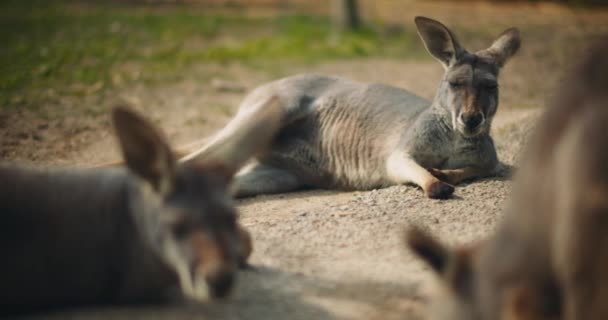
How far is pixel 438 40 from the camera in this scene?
754 cm

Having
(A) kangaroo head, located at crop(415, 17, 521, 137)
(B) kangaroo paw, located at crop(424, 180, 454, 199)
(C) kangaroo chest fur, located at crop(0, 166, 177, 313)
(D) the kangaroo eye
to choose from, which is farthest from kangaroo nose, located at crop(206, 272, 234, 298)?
(A) kangaroo head, located at crop(415, 17, 521, 137)

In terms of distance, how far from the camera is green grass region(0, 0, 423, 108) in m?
11.4

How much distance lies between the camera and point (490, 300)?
3533mm

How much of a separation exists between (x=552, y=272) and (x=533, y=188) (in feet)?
1.18

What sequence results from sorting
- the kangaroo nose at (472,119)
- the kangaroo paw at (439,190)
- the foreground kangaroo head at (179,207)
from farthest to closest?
1. the kangaroo nose at (472,119)
2. the kangaroo paw at (439,190)
3. the foreground kangaroo head at (179,207)

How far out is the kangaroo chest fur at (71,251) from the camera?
396 cm

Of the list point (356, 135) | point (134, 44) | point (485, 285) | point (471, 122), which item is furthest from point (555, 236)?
point (134, 44)

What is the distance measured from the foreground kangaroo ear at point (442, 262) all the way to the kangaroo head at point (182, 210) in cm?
84

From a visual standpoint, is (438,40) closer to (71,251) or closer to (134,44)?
(71,251)

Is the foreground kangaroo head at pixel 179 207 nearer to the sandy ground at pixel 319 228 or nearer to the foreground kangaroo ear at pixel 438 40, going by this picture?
the sandy ground at pixel 319 228

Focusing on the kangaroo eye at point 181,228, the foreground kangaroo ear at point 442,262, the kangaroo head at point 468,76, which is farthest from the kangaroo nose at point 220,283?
the kangaroo head at point 468,76

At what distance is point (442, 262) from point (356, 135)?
14.0 ft

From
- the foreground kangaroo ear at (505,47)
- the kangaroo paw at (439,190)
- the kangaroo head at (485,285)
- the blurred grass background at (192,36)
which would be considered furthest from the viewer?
the blurred grass background at (192,36)

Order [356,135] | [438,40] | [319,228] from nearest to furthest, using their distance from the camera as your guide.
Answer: [319,228] → [438,40] → [356,135]
